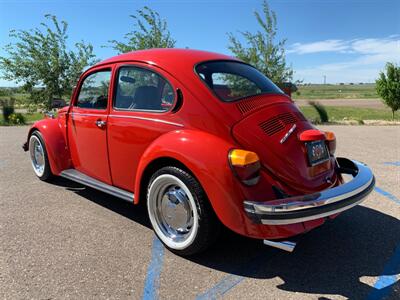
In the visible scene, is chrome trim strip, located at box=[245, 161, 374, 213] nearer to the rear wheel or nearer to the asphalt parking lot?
the asphalt parking lot

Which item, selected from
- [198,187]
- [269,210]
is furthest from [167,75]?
[269,210]

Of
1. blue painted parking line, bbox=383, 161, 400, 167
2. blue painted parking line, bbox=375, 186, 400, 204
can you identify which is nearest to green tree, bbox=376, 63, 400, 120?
blue painted parking line, bbox=383, 161, 400, 167

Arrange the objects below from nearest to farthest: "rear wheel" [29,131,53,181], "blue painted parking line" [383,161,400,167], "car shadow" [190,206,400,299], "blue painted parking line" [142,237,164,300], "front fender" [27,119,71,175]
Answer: "blue painted parking line" [142,237,164,300] → "car shadow" [190,206,400,299] → "front fender" [27,119,71,175] → "rear wheel" [29,131,53,181] → "blue painted parking line" [383,161,400,167]

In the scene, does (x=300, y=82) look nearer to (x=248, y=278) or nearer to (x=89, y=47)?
(x=89, y=47)

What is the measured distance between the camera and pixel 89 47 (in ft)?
58.5

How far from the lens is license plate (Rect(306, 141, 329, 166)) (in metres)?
3.16

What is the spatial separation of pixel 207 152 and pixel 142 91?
1.26m

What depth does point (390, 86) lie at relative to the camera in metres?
18.2

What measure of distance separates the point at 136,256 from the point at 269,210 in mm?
1342

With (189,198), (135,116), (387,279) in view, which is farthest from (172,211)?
(387,279)

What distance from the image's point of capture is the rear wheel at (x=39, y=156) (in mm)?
5133

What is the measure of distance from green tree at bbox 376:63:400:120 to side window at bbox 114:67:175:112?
18.0 m

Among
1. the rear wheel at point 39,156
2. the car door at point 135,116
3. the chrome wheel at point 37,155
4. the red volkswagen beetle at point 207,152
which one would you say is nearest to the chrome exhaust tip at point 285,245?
the red volkswagen beetle at point 207,152

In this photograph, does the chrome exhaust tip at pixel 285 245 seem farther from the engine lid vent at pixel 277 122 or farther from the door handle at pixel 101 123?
the door handle at pixel 101 123
